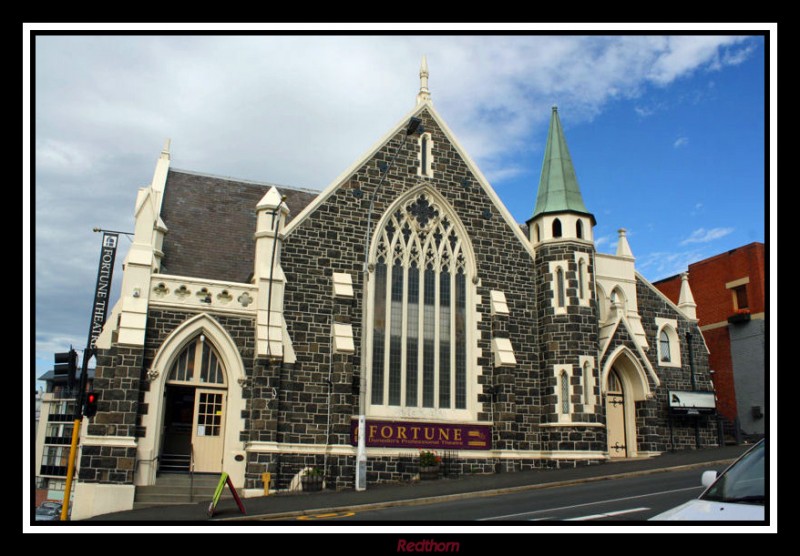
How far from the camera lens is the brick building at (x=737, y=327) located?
114 feet

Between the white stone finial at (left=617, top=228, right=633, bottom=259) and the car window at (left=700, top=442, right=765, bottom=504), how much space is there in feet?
75.0

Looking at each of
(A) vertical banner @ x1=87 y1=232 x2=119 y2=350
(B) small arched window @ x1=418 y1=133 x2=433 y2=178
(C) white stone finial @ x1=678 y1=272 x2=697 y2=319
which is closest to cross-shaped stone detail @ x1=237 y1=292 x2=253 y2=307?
(B) small arched window @ x1=418 y1=133 x2=433 y2=178

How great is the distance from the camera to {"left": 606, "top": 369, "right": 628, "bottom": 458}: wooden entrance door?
26875mm

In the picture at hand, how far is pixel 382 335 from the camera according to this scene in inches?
944

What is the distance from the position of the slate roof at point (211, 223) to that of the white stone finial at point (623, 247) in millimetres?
12671

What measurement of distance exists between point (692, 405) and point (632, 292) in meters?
4.85

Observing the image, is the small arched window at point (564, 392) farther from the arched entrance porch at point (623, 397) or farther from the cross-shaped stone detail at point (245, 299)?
the cross-shaped stone detail at point (245, 299)

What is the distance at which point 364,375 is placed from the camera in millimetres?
22719

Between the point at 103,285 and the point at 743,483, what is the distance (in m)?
27.7

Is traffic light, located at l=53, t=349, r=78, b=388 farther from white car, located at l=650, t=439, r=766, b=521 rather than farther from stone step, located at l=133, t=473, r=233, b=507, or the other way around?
white car, located at l=650, t=439, r=766, b=521

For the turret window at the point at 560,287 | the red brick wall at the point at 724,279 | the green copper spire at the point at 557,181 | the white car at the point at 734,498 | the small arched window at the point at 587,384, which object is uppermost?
the green copper spire at the point at 557,181

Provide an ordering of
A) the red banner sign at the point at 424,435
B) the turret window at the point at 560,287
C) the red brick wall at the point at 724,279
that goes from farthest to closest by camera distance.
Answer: the red brick wall at the point at 724,279, the turret window at the point at 560,287, the red banner sign at the point at 424,435

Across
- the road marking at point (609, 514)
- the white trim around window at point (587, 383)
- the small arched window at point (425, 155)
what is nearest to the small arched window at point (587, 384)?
the white trim around window at point (587, 383)
